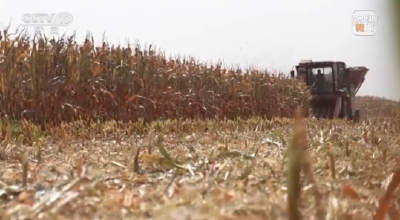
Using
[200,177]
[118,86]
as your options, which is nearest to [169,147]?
[200,177]

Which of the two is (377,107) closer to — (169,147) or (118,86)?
(169,147)

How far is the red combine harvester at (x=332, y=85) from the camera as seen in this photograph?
0.39 metres

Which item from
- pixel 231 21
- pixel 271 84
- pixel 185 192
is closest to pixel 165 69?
pixel 271 84

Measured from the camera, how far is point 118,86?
27.0 inches

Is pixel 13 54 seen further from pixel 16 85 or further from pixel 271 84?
pixel 271 84

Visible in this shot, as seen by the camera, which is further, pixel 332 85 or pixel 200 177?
pixel 332 85

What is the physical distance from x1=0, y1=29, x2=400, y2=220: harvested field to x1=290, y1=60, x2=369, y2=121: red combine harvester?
0.04 ft

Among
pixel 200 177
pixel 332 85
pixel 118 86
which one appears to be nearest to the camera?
pixel 200 177
